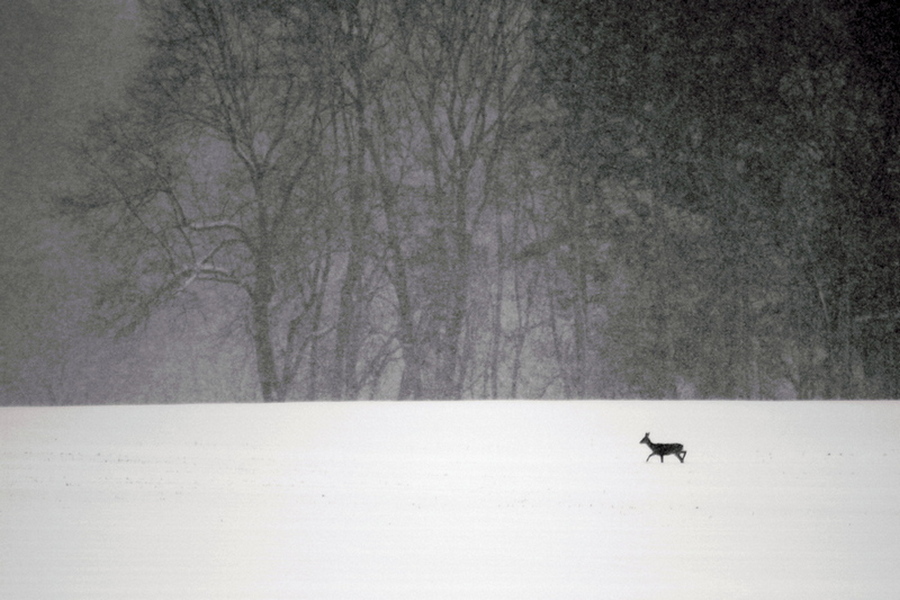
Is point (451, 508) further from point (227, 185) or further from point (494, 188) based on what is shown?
point (227, 185)

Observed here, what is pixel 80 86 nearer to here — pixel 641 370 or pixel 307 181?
pixel 307 181

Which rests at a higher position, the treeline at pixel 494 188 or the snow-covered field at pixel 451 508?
the treeline at pixel 494 188

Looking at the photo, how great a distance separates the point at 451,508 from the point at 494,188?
2.98 meters

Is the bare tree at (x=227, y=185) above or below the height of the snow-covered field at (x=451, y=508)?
above

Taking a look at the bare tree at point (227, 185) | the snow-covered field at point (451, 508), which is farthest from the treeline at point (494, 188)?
the snow-covered field at point (451, 508)

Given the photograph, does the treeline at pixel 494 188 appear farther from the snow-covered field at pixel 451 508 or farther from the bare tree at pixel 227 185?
the snow-covered field at pixel 451 508

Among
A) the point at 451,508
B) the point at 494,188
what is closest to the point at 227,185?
the point at 494,188

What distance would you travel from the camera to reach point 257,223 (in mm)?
5387

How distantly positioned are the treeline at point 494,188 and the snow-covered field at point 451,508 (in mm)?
807

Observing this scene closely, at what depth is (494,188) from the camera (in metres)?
5.41

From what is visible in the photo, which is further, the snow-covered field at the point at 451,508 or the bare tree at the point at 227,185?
the bare tree at the point at 227,185

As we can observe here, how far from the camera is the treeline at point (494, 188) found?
5.36 meters

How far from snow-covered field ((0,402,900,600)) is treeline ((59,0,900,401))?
2.65ft

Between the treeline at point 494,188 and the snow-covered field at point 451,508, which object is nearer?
the snow-covered field at point 451,508
